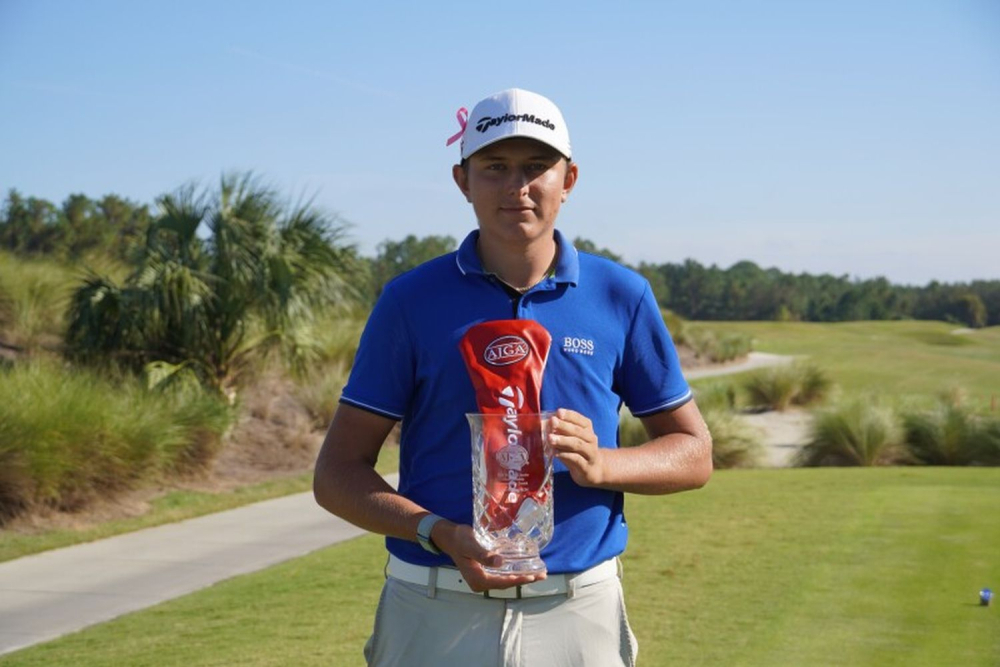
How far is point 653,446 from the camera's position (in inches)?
117

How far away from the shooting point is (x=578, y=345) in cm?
290

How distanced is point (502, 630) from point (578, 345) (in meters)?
0.67

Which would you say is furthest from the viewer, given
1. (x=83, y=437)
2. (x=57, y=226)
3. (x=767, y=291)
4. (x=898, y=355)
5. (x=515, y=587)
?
(x=767, y=291)

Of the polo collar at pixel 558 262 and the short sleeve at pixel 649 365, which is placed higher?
the polo collar at pixel 558 262

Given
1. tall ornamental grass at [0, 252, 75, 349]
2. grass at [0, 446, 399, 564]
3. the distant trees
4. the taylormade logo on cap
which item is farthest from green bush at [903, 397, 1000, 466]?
the distant trees

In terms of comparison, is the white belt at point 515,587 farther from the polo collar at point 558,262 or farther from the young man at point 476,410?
the polo collar at point 558,262

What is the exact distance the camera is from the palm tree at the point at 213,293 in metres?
15.8

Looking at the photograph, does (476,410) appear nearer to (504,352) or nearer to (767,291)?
(504,352)

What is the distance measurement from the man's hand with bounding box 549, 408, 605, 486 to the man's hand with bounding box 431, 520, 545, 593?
9.0 inches

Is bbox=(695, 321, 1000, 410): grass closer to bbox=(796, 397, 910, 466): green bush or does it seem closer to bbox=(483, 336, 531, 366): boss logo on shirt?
bbox=(796, 397, 910, 466): green bush

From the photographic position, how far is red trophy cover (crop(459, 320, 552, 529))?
104 inches

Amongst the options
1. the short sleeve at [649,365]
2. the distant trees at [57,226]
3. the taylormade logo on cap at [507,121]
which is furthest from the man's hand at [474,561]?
the distant trees at [57,226]

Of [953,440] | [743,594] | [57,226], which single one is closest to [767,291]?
[57,226]

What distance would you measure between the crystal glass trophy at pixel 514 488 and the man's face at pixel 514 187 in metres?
0.49
